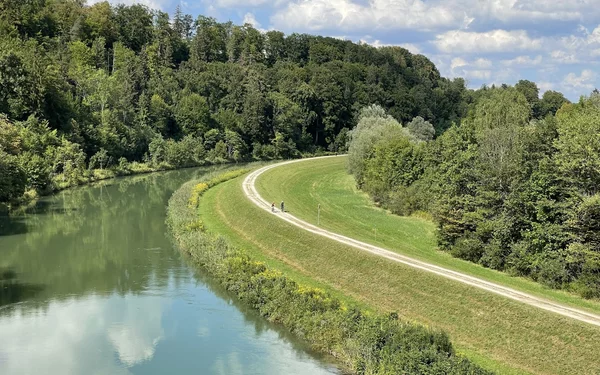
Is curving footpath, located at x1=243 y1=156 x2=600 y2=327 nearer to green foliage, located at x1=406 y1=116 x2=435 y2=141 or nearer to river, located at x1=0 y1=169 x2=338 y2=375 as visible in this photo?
river, located at x1=0 y1=169 x2=338 y2=375

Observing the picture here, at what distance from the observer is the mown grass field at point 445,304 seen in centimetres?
2302

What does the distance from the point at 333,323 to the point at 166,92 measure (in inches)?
3916

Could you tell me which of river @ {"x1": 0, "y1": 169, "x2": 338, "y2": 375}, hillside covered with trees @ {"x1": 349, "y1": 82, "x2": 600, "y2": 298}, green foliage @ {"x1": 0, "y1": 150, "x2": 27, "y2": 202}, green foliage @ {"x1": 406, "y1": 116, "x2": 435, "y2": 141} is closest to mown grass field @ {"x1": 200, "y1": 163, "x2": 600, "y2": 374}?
hillside covered with trees @ {"x1": 349, "y1": 82, "x2": 600, "y2": 298}

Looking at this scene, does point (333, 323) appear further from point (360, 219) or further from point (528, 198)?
point (360, 219)

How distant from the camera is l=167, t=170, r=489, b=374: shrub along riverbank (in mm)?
20797

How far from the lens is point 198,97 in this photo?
11656cm

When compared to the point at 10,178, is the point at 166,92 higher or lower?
higher

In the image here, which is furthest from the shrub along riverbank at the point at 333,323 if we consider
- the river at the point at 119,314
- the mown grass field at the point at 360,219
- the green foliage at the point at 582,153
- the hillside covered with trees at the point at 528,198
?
the green foliage at the point at 582,153

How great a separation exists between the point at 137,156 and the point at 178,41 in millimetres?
62647

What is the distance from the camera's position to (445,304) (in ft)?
91.6

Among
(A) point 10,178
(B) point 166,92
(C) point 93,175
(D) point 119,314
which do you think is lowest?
(D) point 119,314

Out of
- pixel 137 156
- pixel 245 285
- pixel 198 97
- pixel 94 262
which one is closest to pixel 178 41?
pixel 198 97

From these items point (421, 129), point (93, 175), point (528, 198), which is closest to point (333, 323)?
point (528, 198)

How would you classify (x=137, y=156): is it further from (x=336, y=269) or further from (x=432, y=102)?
(x=432, y=102)
